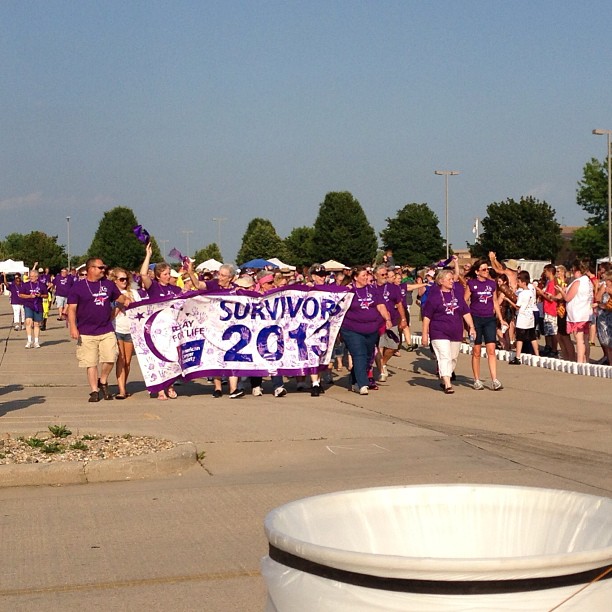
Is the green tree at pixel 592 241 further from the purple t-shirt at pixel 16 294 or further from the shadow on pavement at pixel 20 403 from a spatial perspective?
the shadow on pavement at pixel 20 403

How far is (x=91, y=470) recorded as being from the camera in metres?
8.79

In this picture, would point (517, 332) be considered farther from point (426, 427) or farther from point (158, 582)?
point (158, 582)

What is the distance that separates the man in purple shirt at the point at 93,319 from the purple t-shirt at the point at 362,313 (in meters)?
3.54

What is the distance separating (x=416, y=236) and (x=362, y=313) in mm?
83107

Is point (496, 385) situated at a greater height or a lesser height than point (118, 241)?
lesser

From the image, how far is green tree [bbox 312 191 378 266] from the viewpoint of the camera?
3647 inches

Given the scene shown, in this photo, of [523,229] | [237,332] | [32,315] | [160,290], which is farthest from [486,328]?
[523,229]

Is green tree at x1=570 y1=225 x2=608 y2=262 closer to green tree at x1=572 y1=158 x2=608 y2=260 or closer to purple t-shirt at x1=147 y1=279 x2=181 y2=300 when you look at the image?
green tree at x1=572 y1=158 x2=608 y2=260

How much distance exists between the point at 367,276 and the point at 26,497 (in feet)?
27.1

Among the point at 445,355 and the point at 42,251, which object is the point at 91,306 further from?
the point at 42,251

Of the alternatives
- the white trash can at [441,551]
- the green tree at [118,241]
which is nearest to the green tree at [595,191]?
the green tree at [118,241]

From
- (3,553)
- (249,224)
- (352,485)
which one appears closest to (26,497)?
(3,553)

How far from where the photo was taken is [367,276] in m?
15.6

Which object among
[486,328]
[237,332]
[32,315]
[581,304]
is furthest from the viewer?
[32,315]
